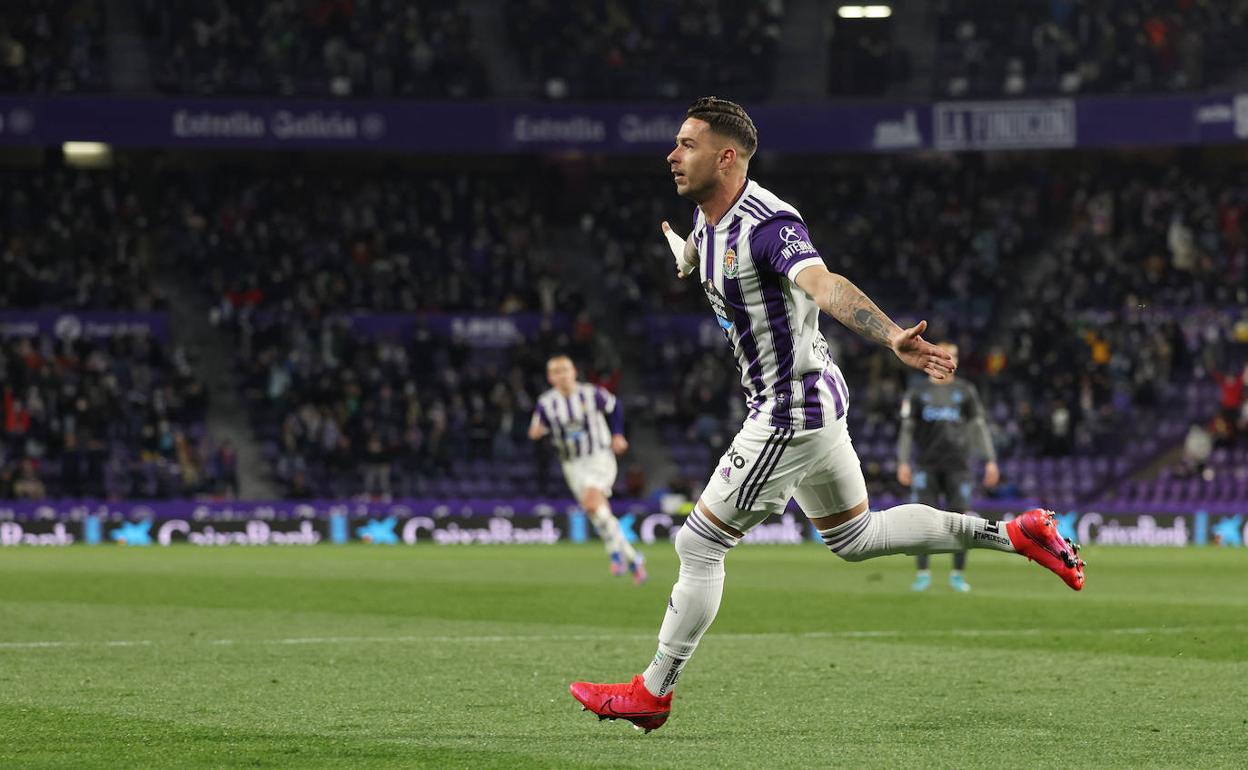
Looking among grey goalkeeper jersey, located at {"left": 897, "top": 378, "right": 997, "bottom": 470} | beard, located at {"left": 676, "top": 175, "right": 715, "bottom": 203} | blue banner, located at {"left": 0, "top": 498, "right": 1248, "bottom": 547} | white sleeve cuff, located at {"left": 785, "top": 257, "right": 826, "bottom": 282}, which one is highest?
beard, located at {"left": 676, "top": 175, "right": 715, "bottom": 203}

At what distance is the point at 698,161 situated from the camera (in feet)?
25.3

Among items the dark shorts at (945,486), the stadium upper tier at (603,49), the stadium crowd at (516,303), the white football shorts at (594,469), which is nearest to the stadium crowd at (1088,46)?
the stadium upper tier at (603,49)

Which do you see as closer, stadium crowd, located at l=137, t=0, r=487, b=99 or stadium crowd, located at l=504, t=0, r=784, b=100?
stadium crowd, located at l=137, t=0, r=487, b=99

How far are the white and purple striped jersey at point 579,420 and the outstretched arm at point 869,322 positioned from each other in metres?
13.9

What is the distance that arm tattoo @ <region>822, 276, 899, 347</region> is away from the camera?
6.68 meters

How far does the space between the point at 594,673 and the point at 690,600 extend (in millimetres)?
2728

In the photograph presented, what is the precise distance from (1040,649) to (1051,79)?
95.3 ft

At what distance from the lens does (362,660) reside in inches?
445

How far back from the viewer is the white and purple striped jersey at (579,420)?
21031 mm

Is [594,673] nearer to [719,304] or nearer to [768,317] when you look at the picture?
[719,304]

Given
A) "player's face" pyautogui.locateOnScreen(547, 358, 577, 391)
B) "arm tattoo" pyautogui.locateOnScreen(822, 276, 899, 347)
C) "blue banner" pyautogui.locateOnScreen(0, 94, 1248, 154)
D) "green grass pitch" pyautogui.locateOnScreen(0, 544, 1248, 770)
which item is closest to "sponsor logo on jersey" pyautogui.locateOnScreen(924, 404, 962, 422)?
"green grass pitch" pyautogui.locateOnScreen(0, 544, 1248, 770)

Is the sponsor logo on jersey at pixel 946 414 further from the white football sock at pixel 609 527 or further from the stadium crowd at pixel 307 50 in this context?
the stadium crowd at pixel 307 50

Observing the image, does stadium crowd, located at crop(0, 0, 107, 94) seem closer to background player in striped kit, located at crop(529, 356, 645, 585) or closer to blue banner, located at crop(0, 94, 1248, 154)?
blue banner, located at crop(0, 94, 1248, 154)

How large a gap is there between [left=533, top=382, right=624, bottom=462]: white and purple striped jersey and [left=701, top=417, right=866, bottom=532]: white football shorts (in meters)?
13.2
